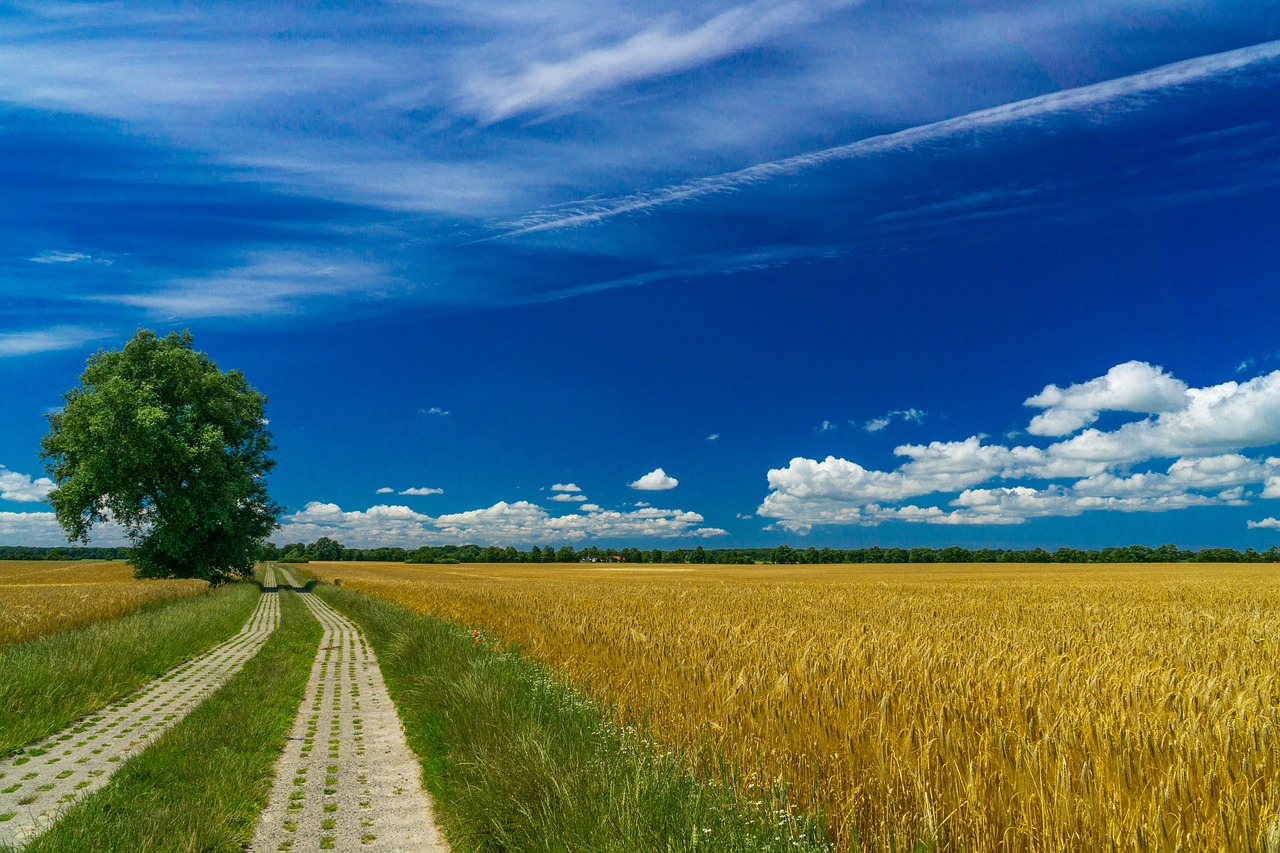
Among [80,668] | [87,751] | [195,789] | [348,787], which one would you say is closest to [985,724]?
[348,787]

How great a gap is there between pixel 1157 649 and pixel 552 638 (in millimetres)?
9247

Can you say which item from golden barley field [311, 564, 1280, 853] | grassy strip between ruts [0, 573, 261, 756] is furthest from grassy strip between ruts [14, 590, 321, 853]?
golden barley field [311, 564, 1280, 853]

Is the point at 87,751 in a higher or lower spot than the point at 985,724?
lower

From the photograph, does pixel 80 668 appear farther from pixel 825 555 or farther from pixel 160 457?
pixel 825 555

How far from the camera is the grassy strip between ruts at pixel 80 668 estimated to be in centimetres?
922

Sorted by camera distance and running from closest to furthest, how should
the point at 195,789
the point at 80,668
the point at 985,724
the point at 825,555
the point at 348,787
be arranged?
the point at 985,724
the point at 195,789
the point at 348,787
the point at 80,668
the point at 825,555

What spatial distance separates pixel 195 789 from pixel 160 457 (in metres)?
40.2

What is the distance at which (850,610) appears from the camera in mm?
15859

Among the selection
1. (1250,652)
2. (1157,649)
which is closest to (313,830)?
(1157,649)

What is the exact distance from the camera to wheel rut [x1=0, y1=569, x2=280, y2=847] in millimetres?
6043

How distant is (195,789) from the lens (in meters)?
6.40

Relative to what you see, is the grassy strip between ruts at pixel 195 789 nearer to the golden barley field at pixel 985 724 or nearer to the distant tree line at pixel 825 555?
the golden barley field at pixel 985 724

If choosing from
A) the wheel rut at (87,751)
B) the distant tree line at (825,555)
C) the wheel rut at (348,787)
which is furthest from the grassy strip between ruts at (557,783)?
the distant tree line at (825,555)

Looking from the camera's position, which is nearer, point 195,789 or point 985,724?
point 985,724
